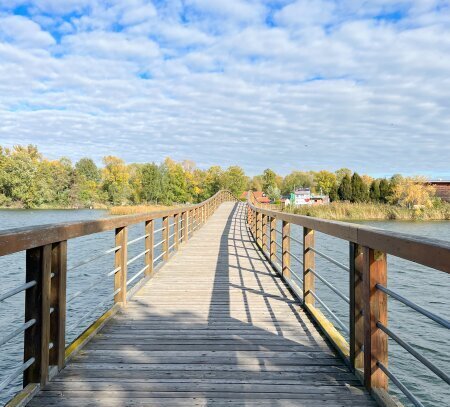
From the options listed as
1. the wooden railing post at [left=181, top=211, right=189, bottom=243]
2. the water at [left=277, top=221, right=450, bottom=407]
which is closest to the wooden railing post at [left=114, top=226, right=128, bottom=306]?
the water at [left=277, top=221, right=450, bottom=407]

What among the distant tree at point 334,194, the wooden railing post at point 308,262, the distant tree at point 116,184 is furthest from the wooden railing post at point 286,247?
the distant tree at point 116,184

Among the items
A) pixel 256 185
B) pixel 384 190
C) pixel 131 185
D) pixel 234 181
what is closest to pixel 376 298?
pixel 384 190

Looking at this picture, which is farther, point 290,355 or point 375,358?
point 290,355

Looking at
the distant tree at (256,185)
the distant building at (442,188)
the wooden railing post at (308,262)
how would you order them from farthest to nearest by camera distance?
the distant tree at (256,185), the distant building at (442,188), the wooden railing post at (308,262)

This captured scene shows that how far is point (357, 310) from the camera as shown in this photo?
238 centimetres

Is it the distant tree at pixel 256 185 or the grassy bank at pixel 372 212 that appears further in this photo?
the distant tree at pixel 256 185

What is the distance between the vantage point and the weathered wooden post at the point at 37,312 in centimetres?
209

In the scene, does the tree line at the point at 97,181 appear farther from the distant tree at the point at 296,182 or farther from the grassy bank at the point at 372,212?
the grassy bank at the point at 372,212

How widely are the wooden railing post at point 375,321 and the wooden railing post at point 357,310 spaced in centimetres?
20

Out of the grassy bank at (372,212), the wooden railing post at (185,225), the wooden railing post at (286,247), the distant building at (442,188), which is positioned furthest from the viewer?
the distant building at (442,188)

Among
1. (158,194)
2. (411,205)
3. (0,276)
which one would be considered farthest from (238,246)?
(158,194)

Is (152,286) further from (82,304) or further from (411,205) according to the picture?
(411,205)

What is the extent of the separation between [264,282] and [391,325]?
9.39 feet

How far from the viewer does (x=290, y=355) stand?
2.66 metres
